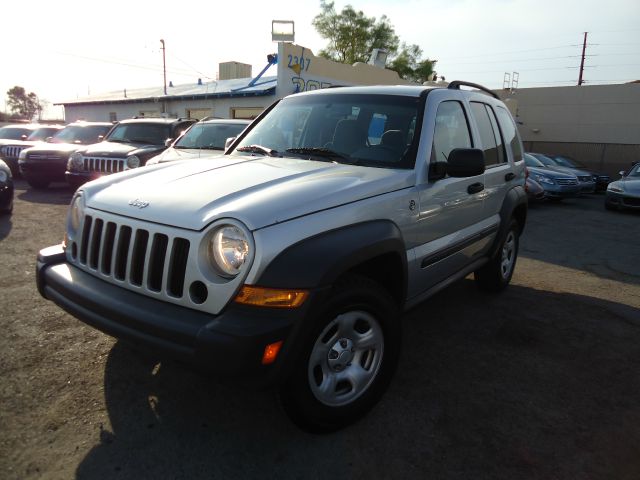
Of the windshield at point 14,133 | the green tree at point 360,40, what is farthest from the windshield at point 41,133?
the green tree at point 360,40

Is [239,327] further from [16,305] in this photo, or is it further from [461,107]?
[16,305]

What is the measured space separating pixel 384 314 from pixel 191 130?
21.1ft

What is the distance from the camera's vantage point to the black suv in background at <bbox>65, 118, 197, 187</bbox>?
8.49 metres

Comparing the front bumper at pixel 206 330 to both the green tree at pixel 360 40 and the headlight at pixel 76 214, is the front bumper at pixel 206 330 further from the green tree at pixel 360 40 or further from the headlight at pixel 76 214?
the green tree at pixel 360 40

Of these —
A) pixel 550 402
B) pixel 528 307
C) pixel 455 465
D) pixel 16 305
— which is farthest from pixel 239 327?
pixel 528 307

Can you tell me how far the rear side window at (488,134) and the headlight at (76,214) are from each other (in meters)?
2.99

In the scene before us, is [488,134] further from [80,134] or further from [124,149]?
[80,134]

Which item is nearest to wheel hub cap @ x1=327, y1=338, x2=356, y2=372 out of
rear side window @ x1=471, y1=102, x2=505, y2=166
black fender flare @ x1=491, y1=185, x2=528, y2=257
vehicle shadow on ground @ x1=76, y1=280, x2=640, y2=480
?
vehicle shadow on ground @ x1=76, y1=280, x2=640, y2=480

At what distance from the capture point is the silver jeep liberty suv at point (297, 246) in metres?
2.05

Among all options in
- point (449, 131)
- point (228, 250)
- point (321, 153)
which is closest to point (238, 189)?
point (228, 250)

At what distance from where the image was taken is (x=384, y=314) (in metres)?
2.59

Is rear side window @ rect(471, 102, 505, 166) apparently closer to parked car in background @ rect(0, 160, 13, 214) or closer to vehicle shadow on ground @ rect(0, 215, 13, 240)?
vehicle shadow on ground @ rect(0, 215, 13, 240)

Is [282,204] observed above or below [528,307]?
above

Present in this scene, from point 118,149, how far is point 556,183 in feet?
36.4
